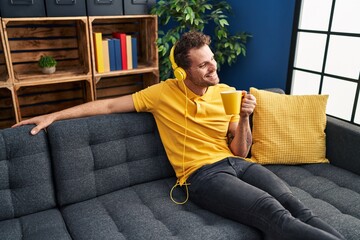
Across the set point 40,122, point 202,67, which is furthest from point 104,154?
point 202,67

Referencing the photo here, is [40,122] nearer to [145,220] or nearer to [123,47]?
[145,220]

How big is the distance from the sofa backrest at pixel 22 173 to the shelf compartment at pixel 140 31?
1506 mm

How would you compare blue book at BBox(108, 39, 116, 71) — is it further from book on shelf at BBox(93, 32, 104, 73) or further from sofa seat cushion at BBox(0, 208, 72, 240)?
sofa seat cushion at BBox(0, 208, 72, 240)

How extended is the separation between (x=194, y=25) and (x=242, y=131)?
158 cm

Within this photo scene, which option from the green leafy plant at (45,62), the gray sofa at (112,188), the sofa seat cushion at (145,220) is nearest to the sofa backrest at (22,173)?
the gray sofa at (112,188)

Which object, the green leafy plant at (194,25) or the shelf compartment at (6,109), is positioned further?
the shelf compartment at (6,109)

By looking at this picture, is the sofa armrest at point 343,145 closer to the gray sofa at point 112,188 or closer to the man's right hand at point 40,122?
the gray sofa at point 112,188

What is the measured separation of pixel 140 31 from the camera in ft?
11.1

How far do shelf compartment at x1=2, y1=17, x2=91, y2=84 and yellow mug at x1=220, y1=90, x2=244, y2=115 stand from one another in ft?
5.59

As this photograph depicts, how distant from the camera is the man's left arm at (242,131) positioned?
1666 millimetres

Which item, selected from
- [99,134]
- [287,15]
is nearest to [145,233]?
[99,134]

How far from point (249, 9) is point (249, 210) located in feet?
7.24

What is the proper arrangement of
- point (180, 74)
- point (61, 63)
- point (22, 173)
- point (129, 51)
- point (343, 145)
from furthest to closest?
point (61, 63)
point (129, 51)
point (343, 145)
point (180, 74)
point (22, 173)

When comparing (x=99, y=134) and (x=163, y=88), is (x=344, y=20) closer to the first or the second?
(x=163, y=88)
